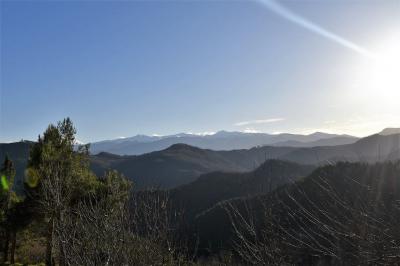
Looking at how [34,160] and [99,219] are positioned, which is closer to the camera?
[99,219]

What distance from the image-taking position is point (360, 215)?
4988mm

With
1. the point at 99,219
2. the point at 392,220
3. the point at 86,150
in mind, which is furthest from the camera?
the point at 86,150

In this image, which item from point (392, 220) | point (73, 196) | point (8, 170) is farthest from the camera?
point (8, 170)

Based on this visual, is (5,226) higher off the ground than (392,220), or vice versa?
(392,220)

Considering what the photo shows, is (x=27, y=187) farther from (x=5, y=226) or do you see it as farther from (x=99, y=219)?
(x=99, y=219)

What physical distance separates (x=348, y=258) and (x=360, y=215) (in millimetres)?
588

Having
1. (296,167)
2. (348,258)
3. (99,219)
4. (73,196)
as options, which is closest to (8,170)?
(73,196)

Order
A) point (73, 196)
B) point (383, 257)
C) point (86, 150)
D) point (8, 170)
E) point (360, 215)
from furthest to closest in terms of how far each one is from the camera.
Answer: point (8, 170) → point (86, 150) → point (73, 196) → point (360, 215) → point (383, 257)

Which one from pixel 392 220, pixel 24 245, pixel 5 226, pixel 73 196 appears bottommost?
pixel 24 245

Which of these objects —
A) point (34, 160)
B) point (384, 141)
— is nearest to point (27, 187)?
point (34, 160)

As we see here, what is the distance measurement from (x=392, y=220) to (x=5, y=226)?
92.5 feet

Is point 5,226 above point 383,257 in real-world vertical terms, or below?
below

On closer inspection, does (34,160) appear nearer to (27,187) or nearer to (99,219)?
(27,187)

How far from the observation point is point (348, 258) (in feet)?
16.8
